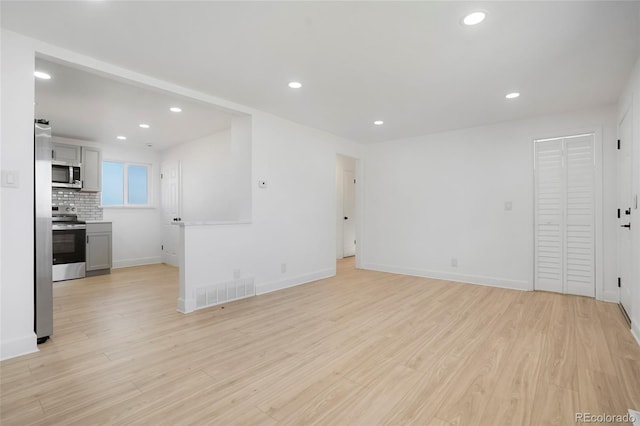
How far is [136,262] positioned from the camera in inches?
253

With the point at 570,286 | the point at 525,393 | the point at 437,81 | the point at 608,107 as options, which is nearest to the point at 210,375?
the point at 525,393

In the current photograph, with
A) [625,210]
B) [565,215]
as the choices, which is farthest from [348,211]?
Answer: [625,210]

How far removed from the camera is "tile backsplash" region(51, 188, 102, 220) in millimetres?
5586

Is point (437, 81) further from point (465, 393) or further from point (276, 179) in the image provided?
point (465, 393)

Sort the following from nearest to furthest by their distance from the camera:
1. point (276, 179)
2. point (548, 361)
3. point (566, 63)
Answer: point (548, 361) → point (566, 63) → point (276, 179)

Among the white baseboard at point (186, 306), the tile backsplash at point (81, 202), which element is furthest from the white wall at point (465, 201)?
the tile backsplash at point (81, 202)

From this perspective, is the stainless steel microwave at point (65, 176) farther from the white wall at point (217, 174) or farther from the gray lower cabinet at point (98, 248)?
the white wall at point (217, 174)

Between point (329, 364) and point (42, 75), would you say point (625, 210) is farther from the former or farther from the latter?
point (42, 75)

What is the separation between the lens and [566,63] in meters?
2.73

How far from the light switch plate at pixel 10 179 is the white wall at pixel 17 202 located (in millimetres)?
20

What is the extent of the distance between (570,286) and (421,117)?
303 centimetres

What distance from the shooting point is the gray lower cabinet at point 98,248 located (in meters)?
5.33

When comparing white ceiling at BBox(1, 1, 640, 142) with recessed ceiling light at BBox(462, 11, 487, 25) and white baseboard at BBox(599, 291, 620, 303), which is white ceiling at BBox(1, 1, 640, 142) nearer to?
recessed ceiling light at BBox(462, 11, 487, 25)

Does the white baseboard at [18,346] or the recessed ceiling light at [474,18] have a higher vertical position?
the recessed ceiling light at [474,18]
